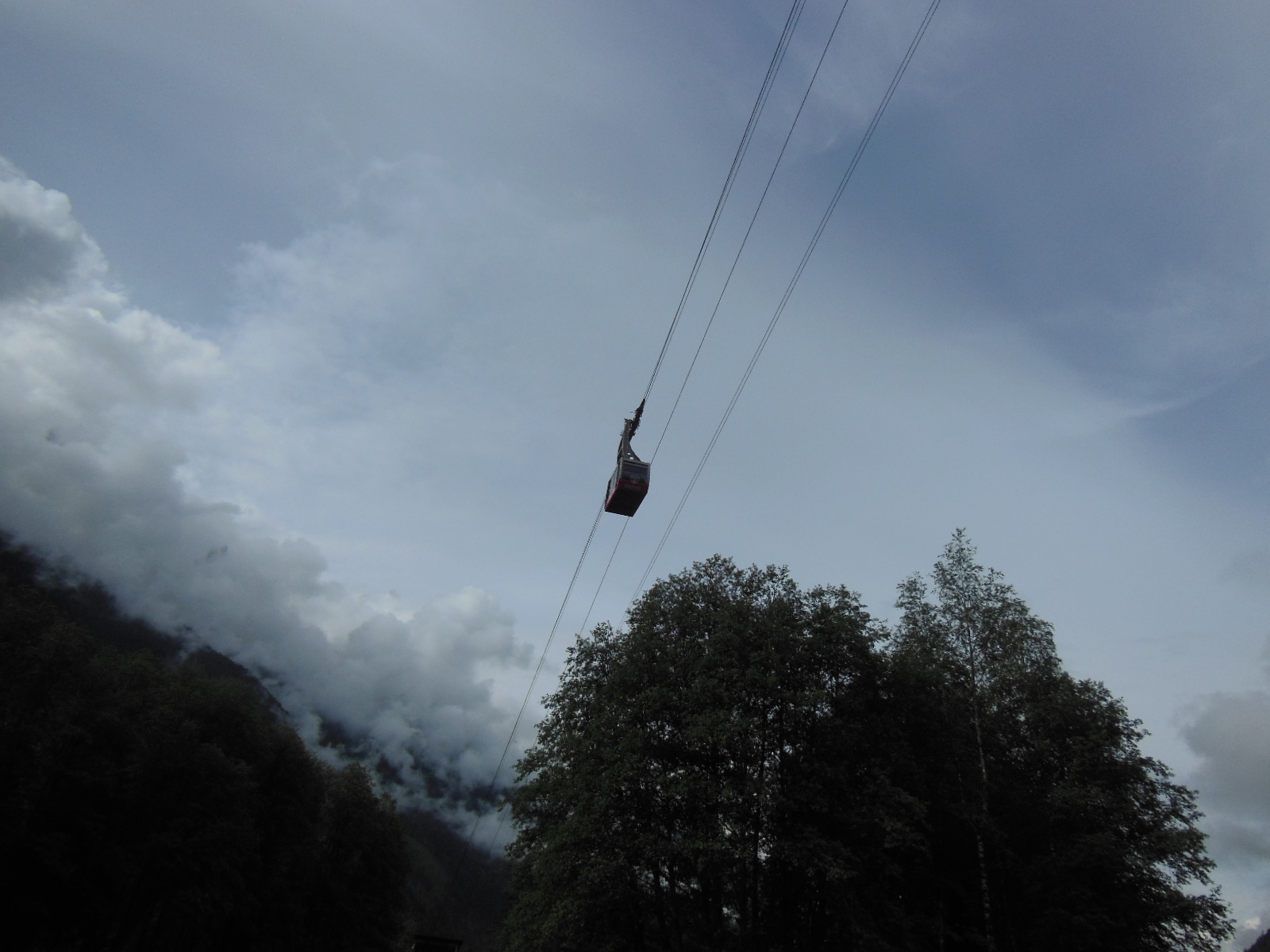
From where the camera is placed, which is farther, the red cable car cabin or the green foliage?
the green foliage

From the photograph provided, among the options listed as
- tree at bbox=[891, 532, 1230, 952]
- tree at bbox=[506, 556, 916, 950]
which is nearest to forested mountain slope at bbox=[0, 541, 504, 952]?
tree at bbox=[506, 556, 916, 950]

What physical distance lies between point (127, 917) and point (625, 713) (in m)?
40.3

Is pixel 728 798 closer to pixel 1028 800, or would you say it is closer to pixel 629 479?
pixel 629 479

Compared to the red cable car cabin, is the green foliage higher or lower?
lower

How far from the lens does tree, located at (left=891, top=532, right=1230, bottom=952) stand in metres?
26.9

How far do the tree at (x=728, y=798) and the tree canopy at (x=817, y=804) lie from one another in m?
0.09

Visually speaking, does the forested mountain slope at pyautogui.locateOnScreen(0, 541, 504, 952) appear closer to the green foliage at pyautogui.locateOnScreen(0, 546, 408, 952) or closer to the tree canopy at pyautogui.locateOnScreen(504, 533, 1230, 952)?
the green foliage at pyautogui.locateOnScreen(0, 546, 408, 952)

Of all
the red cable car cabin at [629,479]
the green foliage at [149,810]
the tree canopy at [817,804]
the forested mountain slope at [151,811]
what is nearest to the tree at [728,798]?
the tree canopy at [817,804]

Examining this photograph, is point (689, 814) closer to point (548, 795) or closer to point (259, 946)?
point (548, 795)

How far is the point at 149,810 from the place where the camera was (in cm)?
4072

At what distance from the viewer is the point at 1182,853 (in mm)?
26812

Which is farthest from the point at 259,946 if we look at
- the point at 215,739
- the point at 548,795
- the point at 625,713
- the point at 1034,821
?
the point at 1034,821

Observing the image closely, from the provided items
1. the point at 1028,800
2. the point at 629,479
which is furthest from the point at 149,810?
the point at 1028,800

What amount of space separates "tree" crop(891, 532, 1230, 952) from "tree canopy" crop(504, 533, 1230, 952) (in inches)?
4.2
